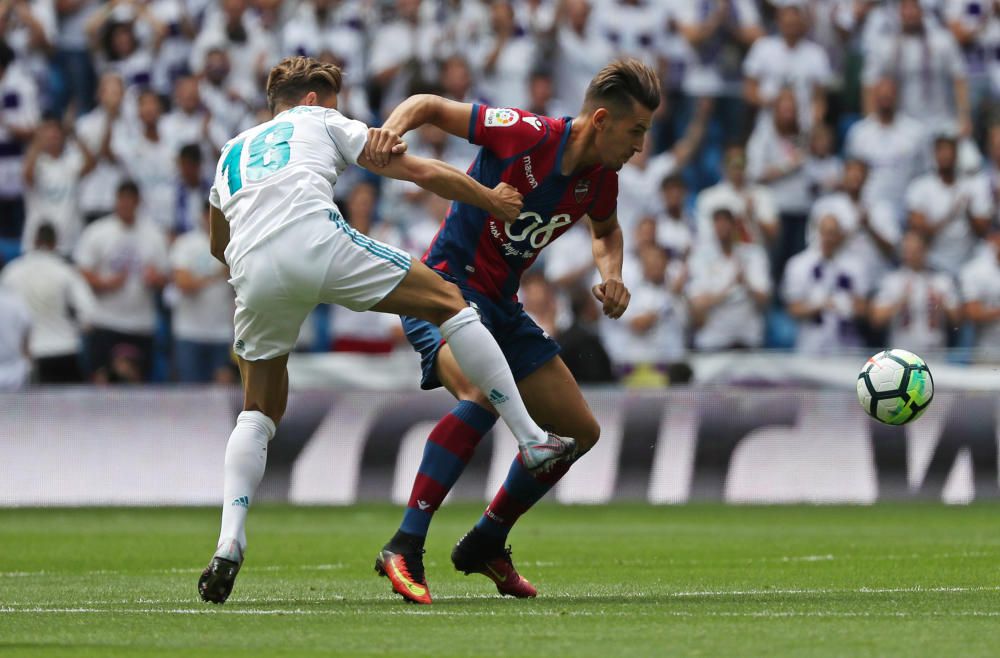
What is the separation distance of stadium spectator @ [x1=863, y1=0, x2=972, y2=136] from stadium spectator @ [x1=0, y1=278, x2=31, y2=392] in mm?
9181

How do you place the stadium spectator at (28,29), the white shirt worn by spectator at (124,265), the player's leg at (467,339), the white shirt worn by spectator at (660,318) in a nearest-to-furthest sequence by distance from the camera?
the player's leg at (467,339) → the white shirt worn by spectator at (660,318) → the white shirt worn by spectator at (124,265) → the stadium spectator at (28,29)

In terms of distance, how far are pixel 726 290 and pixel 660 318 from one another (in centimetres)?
71

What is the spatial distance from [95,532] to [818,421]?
6.52m

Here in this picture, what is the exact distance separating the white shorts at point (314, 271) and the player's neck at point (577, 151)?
111 cm

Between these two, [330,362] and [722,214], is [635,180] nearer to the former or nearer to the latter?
[722,214]

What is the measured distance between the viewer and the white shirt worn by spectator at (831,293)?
17391 millimetres

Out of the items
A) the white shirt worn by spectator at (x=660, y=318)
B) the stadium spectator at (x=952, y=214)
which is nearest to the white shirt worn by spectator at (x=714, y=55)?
the stadium spectator at (x=952, y=214)

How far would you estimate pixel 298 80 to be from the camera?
25.8 ft

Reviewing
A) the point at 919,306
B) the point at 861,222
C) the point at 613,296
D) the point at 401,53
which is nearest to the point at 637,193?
the point at 861,222

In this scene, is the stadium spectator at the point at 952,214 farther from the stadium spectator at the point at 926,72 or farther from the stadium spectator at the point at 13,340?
the stadium spectator at the point at 13,340

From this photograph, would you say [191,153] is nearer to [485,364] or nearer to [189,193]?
[189,193]

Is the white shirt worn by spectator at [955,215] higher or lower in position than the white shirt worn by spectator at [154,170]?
higher

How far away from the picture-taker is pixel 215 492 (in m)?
16.2

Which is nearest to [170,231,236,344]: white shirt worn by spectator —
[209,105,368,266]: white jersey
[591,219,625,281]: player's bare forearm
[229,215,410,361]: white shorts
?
[591,219,625,281]: player's bare forearm
